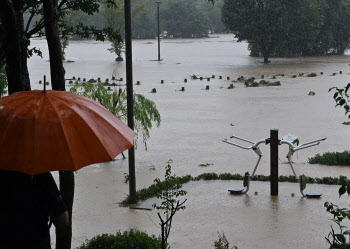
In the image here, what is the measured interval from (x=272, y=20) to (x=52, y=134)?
53.0m

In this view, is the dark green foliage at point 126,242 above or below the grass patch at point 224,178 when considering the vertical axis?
above

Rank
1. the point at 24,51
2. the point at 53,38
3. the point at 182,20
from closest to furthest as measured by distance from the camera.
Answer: the point at 53,38 → the point at 24,51 → the point at 182,20

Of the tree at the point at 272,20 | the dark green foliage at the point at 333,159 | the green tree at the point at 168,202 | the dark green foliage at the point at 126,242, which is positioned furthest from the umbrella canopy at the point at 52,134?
the tree at the point at 272,20

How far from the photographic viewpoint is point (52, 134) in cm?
441

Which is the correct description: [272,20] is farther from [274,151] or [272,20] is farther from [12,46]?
[12,46]

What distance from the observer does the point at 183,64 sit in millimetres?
52562

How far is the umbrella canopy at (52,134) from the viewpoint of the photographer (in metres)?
4.25

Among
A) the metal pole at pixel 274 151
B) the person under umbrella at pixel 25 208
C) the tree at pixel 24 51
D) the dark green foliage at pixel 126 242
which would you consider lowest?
the dark green foliage at pixel 126 242

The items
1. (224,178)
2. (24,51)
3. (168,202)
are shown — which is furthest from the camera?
(224,178)

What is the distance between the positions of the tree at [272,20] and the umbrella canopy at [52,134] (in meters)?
51.6

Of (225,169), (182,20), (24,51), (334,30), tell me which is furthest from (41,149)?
(182,20)

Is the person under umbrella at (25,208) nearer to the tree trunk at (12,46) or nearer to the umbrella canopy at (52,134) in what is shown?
the umbrella canopy at (52,134)

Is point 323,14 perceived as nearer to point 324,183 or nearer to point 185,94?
point 185,94

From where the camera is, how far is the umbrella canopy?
4254mm
